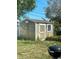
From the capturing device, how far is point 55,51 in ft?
5.27

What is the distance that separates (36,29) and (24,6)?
0.29 metres

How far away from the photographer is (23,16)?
159cm

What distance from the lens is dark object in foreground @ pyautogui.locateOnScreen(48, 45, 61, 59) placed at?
161 centimetres

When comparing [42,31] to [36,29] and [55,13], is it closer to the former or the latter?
[36,29]

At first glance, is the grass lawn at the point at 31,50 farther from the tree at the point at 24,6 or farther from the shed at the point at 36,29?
the tree at the point at 24,6

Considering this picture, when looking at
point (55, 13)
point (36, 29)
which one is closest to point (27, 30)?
point (36, 29)

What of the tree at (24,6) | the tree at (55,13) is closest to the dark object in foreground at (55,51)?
the tree at (55,13)

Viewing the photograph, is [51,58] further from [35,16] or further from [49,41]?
[35,16]

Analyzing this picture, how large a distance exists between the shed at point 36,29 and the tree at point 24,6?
111 millimetres

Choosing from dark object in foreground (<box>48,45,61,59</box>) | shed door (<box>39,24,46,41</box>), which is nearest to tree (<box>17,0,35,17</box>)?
shed door (<box>39,24,46,41</box>)

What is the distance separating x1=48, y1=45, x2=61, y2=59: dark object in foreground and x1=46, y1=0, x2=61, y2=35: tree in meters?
0.16

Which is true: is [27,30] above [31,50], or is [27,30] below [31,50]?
above

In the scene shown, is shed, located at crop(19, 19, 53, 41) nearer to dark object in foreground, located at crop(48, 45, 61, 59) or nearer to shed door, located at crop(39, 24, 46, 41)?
shed door, located at crop(39, 24, 46, 41)
